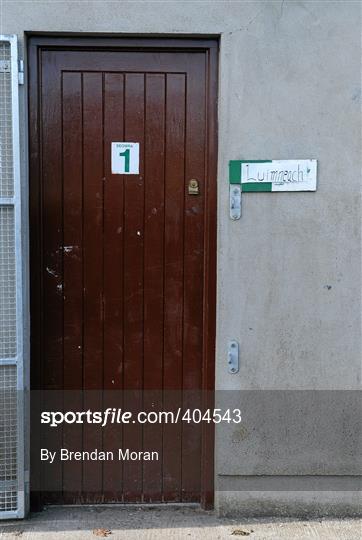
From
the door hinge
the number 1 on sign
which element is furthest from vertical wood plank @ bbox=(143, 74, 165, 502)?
the door hinge

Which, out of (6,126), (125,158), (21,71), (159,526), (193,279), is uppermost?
(21,71)

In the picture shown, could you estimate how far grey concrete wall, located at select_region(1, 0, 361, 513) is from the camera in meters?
3.80

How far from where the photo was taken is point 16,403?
12.6 ft

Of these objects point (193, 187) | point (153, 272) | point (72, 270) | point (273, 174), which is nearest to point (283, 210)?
point (273, 174)

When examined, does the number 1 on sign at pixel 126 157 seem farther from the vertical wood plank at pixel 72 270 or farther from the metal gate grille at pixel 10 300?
the metal gate grille at pixel 10 300

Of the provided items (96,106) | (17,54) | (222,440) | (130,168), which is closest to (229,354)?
(222,440)

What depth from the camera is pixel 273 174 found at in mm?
3873

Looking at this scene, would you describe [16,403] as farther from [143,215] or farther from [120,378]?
[143,215]

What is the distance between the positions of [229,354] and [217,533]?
1026 mm

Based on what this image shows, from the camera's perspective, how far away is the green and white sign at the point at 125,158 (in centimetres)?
398

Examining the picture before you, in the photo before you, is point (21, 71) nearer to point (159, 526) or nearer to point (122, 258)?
point (122, 258)

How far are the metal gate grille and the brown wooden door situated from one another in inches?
Answer: 7.7

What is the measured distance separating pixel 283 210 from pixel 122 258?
101 centimetres

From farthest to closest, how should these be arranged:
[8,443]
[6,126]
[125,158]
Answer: [125,158] → [8,443] → [6,126]
